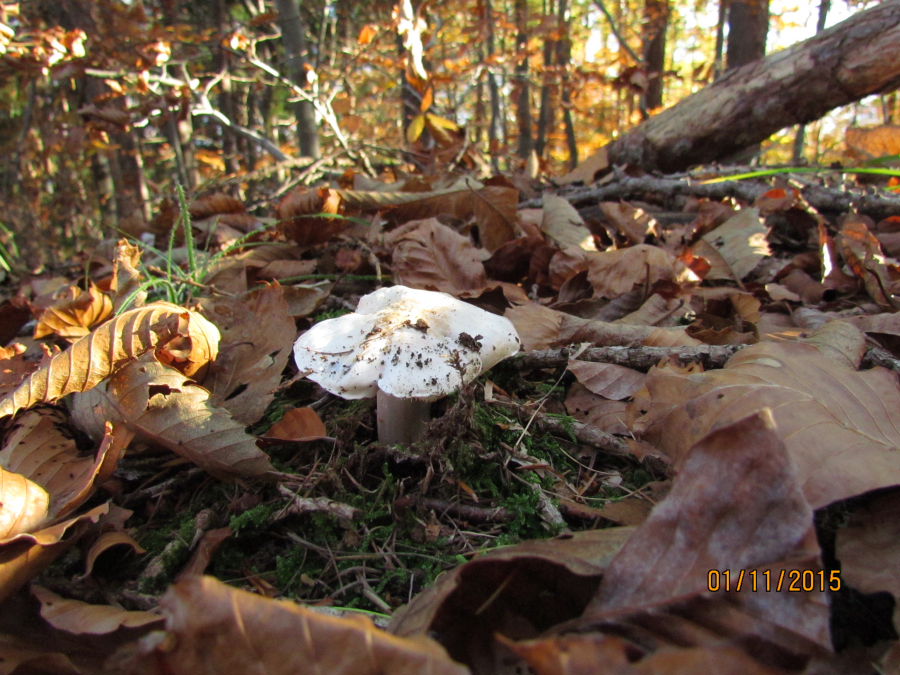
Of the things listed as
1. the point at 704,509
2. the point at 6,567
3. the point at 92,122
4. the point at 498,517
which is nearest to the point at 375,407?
the point at 498,517

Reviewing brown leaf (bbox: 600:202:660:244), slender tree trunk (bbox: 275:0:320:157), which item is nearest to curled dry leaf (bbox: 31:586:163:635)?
brown leaf (bbox: 600:202:660:244)

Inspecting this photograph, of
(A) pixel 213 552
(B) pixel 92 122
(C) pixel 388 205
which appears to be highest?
(B) pixel 92 122

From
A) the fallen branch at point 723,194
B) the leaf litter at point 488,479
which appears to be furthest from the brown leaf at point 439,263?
the fallen branch at point 723,194

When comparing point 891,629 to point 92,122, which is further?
point 92,122

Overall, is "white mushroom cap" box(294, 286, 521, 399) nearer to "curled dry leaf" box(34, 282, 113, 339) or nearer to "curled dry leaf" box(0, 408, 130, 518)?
"curled dry leaf" box(0, 408, 130, 518)

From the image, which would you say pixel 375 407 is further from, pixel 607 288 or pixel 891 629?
pixel 891 629

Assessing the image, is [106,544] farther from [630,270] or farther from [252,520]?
[630,270]

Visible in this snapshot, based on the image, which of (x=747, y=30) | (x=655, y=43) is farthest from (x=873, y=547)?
(x=655, y=43)

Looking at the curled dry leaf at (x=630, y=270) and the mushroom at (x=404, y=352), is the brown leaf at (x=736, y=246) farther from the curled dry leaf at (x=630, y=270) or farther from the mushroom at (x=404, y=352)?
the mushroom at (x=404, y=352)
